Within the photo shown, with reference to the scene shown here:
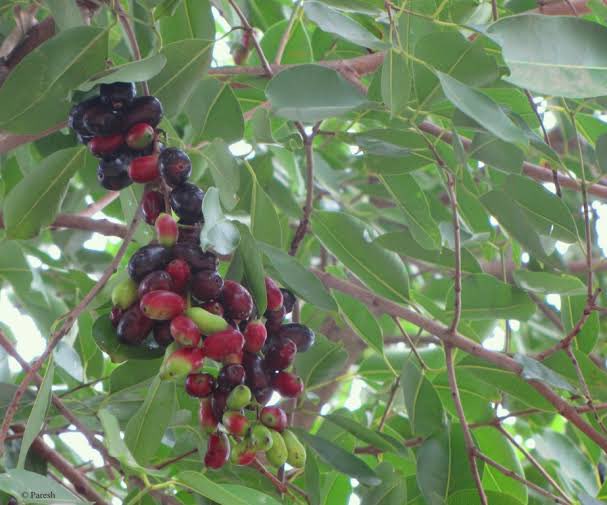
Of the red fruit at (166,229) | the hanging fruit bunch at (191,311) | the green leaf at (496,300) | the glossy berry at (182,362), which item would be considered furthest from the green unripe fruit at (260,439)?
the green leaf at (496,300)

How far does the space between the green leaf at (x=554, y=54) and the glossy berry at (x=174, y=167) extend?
361mm

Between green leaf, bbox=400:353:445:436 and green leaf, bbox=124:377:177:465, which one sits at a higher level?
green leaf, bbox=124:377:177:465

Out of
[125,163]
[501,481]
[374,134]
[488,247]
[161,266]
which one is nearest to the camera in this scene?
[161,266]

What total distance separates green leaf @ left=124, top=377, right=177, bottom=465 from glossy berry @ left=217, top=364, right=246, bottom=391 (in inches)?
5.8

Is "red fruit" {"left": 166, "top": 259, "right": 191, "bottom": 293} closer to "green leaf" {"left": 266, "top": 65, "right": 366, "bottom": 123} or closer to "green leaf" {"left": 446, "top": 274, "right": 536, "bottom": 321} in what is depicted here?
"green leaf" {"left": 266, "top": 65, "right": 366, "bottom": 123}

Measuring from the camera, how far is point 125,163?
109 centimetres

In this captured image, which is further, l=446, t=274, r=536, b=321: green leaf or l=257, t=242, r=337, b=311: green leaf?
l=446, t=274, r=536, b=321: green leaf

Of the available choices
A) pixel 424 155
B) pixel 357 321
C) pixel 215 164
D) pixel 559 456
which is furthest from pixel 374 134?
pixel 559 456

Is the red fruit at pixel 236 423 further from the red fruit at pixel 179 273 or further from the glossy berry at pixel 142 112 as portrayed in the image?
the glossy berry at pixel 142 112

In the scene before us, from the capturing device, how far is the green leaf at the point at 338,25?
1.00 meters

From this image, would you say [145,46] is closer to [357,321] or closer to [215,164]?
[215,164]

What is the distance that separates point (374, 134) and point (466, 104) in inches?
9.9

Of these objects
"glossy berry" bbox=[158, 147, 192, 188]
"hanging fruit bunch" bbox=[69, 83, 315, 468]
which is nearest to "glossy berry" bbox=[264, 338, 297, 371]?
"hanging fruit bunch" bbox=[69, 83, 315, 468]

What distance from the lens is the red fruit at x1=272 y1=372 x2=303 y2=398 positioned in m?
1.02
